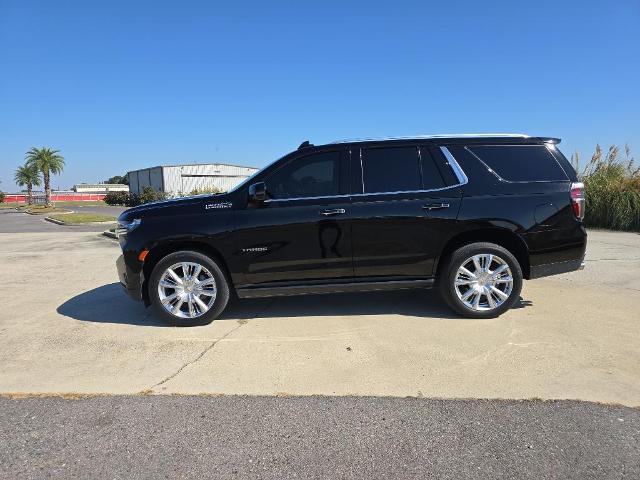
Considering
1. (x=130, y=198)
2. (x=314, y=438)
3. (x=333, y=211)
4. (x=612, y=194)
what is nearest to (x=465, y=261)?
(x=333, y=211)

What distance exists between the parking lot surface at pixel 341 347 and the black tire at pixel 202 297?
150 millimetres

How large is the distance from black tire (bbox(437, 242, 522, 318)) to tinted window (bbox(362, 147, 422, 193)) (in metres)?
0.86

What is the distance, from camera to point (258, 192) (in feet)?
15.8

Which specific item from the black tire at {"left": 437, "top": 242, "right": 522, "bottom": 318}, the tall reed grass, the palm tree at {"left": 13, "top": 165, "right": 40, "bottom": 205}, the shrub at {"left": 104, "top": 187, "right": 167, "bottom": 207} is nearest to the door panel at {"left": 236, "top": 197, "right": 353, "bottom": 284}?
the black tire at {"left": 437, "top": 242, "right": 522, "bottom": 318}

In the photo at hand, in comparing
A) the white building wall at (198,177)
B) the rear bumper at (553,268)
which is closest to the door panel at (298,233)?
the rear bumper at (553,268)

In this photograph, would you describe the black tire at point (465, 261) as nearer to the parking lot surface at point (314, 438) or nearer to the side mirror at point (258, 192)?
the parking lot surface at point (314, 438)

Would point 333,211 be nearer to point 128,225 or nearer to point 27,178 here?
point 128,225

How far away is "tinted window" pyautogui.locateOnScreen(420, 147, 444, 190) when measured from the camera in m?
5.02

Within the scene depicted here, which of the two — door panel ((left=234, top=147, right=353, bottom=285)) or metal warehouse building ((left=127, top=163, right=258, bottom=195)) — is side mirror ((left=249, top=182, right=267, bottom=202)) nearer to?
door panel ((left=234, top=147, right=353, bottom=285))

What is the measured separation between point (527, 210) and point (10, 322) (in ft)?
19.8

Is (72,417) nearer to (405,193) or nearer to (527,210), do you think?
(405,193)

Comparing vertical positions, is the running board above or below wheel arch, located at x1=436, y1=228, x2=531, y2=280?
below

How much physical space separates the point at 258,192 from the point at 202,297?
51.7 inches

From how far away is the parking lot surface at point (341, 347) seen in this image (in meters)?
3.51
